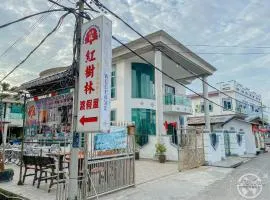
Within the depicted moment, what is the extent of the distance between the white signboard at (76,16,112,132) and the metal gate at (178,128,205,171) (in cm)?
652

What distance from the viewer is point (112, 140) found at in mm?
7289

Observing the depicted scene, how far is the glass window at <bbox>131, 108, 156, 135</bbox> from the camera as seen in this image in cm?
1781

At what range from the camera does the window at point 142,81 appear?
723 inches

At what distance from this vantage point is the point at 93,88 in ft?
18.4

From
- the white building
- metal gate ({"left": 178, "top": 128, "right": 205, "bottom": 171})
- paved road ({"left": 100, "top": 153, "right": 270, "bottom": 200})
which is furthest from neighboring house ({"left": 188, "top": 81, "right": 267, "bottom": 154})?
paved road ({"left": 100, "top": 153, "right": 270, "bottom": 200})

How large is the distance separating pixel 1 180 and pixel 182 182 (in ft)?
19.8

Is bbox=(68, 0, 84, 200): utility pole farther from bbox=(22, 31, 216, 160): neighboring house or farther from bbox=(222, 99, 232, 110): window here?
bbox=(222, 99, 232, 110): window

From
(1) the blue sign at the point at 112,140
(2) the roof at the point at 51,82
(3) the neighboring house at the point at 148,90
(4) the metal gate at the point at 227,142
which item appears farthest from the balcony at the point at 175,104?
(2) the roof at the point at 51,82

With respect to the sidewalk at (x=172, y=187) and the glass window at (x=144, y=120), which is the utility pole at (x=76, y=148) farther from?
the glass window at (x=144, y=120)

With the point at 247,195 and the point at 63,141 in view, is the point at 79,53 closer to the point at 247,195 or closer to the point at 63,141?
the point at 63,141

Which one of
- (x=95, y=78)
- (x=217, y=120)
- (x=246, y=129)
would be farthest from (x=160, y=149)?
(x=246, y=129)

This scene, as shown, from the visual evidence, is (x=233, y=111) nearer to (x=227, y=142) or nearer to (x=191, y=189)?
(x=227, y=142)

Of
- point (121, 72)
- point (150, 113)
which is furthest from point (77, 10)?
point (150, 113)

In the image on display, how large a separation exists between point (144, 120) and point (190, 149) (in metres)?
6.76
